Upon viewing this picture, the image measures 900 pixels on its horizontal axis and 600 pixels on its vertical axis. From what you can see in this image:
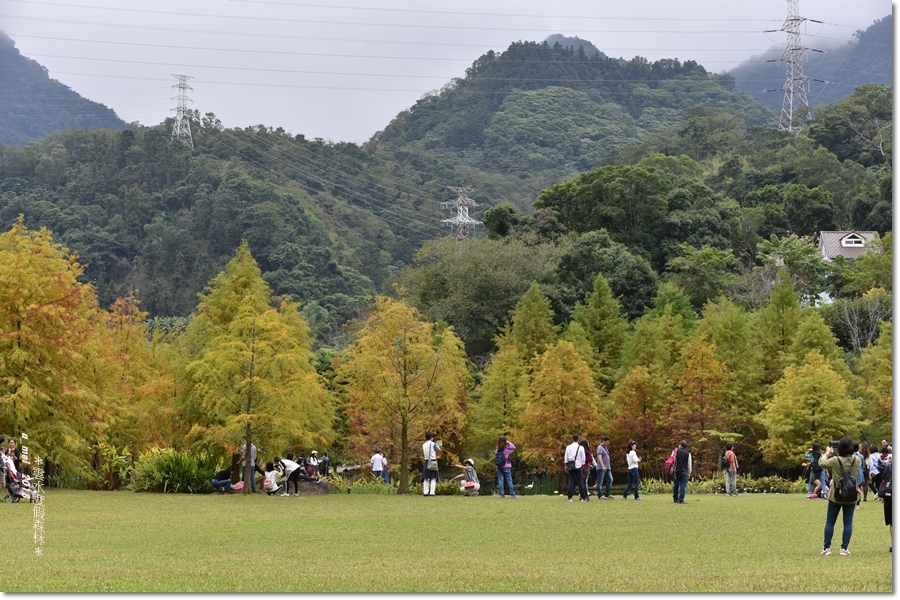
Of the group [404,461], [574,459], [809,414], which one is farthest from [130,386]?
[809,414]

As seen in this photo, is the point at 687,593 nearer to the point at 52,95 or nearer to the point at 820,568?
the point at 820,568

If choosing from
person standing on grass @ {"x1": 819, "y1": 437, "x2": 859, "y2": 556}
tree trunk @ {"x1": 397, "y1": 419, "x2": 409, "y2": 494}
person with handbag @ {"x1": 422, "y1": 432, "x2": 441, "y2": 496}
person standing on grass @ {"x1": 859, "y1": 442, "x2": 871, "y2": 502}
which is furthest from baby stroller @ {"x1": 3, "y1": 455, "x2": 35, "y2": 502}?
person standing on grass @ {"x1": 859, "y1": 442, "x2": 871, "y2": 502}

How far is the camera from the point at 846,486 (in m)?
11.9

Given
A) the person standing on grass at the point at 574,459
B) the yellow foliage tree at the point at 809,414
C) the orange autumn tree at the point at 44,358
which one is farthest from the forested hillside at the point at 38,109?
the person standing on grass at the point at 574,459

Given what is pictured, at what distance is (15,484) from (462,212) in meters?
84.5

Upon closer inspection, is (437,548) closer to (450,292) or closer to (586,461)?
(586,461)

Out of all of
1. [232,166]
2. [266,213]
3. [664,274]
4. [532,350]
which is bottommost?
[532,350]

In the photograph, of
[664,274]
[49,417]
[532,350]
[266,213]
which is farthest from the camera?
[266,213]

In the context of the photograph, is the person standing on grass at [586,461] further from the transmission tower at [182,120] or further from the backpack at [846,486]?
the transmission tower at [182,120]

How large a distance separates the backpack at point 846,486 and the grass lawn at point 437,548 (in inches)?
25.7

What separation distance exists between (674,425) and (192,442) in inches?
618

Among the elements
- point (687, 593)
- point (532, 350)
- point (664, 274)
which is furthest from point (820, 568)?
point (664, 274)

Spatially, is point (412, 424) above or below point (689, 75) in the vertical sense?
below

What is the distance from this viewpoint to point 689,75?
161 m
